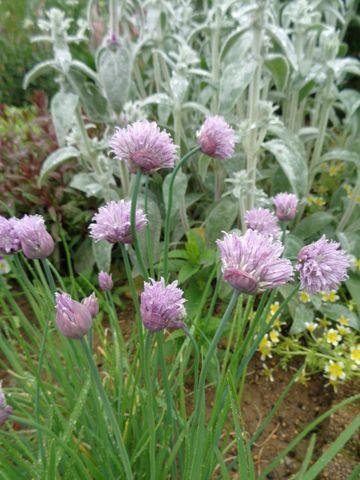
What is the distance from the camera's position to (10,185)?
5.48ft

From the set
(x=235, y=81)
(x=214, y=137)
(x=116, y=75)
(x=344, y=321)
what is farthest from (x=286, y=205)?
(x=116, y=75)

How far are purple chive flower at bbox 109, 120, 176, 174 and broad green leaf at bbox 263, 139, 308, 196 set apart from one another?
740mm

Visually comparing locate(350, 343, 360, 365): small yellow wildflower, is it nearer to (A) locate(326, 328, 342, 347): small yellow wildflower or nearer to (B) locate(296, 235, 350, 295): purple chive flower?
(A) locate(326, 328, 342, 347): small yellow wildflower

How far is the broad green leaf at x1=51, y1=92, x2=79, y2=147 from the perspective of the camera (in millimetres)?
1285

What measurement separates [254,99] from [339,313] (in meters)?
0.67

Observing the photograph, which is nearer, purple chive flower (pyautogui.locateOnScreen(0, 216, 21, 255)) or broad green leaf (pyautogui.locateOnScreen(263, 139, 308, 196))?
purple chive flower (pyautogui.locateOnScreen(0, 216, 21, 255))

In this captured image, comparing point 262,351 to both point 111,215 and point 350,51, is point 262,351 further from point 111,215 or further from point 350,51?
point 350,51

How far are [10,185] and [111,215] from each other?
120 centimetres

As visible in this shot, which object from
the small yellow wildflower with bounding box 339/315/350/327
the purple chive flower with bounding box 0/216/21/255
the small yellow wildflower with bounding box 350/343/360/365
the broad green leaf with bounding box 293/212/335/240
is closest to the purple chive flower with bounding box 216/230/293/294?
the purple chive flower with bounding box 0/216/21/255

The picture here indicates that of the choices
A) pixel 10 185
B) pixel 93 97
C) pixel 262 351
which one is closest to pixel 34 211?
pixel 10 185

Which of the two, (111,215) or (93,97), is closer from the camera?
(111,215)

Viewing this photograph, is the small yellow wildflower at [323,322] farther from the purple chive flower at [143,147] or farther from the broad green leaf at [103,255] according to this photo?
the purple chive flower at [143,147]

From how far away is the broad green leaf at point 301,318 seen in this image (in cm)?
125

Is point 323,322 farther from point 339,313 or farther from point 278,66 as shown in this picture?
point 278,66
